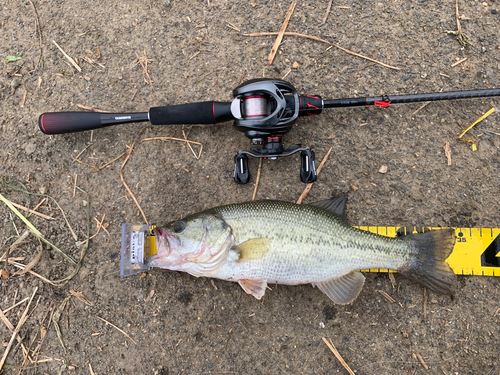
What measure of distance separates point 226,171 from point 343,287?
5.63ft

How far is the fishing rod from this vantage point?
271cm

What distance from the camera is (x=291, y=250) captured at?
9.05 feet

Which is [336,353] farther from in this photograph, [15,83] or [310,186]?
[15,83]

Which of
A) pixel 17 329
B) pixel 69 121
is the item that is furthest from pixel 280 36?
pixel 17 329

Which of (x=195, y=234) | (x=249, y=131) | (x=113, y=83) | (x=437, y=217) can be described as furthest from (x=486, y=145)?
(x=113, y=83)

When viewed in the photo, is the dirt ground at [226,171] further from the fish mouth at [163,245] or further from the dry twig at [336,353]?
the fish mouth at [163,245]

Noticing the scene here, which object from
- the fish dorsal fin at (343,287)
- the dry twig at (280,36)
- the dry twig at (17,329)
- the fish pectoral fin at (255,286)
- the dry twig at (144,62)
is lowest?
the dry twig at (17,329)

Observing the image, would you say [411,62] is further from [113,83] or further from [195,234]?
[113,83]

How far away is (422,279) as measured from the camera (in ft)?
9.61

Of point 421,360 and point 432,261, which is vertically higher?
point 432,261

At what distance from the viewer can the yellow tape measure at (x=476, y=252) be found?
3.07m

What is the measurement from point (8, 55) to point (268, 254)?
3886 millimetres

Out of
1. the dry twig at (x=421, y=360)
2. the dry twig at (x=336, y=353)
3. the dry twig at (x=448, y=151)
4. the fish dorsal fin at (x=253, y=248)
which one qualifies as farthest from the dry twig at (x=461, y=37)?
the dry twig at (x=336, y=353)

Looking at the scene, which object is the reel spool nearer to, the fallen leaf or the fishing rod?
the fishing rod
